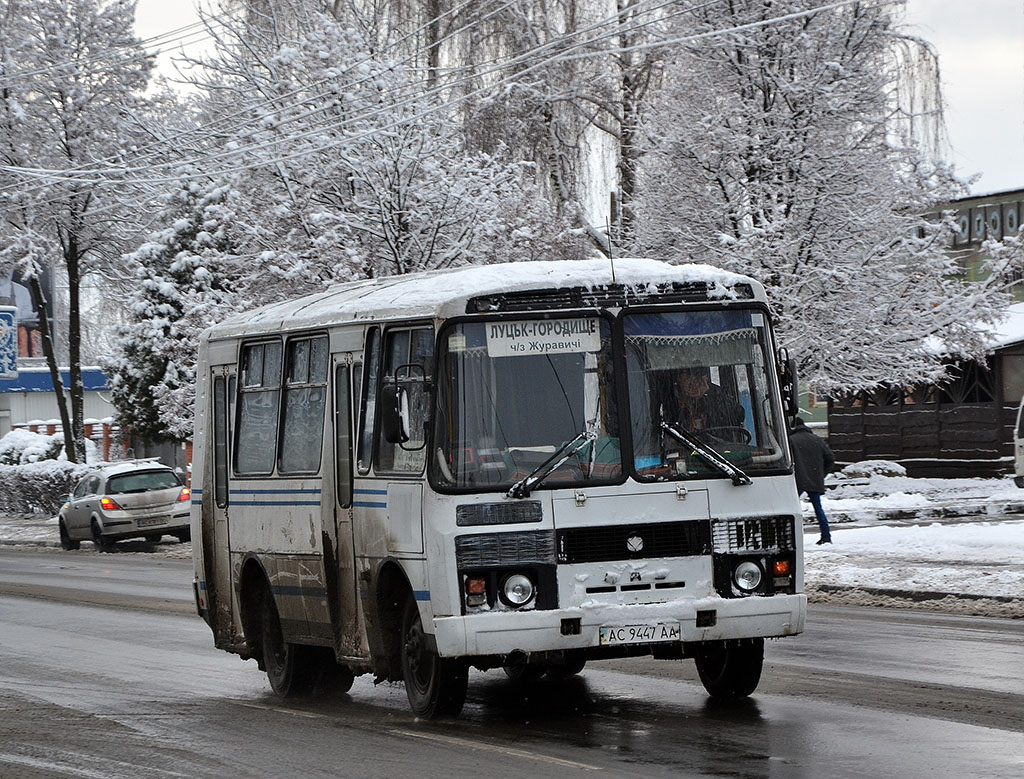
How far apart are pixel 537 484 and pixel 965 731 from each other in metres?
2.49

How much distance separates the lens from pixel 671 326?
10289 mm

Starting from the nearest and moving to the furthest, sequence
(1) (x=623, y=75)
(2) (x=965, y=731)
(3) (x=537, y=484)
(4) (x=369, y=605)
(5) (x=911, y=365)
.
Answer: (2) (x=965, y=731) → (3) (x=537, y=484) → (4) (x=369, y=605) → (5) (x=911, y=365) → (1) (x=623, y=75)

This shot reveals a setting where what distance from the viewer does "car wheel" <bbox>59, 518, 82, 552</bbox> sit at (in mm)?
35812

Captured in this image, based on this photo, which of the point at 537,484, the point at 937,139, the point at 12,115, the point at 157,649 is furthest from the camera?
the point at 12,115

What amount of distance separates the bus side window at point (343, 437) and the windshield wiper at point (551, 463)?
5.63 ft

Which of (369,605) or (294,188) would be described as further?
(294,188)

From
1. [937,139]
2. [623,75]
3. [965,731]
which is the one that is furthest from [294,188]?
[965,731]

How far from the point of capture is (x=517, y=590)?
9.72 m

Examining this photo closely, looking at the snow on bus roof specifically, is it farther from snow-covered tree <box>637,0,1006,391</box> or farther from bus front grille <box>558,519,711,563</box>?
snow-covered tree <box>637,0,1006,391</box>

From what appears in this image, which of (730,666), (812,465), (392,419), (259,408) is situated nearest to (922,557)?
(812,465)

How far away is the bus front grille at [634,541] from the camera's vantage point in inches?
Result: 385

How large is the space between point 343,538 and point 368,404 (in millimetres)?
873

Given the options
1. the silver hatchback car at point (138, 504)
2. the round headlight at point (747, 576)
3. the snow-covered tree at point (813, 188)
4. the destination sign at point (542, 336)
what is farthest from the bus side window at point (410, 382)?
the silver hatchback car at point (138, 504)

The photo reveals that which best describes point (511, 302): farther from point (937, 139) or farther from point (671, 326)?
point (937, 139)
